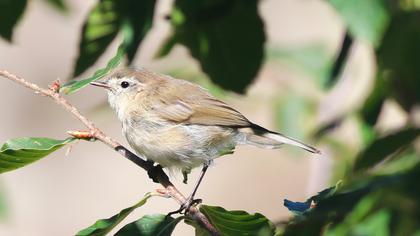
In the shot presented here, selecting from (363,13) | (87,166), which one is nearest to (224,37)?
(363,13)

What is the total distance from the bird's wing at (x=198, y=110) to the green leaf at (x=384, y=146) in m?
1.67

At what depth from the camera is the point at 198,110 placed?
3881 mm

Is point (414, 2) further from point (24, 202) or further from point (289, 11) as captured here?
point (24, 202)

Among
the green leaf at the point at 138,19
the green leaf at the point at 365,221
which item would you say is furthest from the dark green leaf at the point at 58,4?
the green leaf at the point at 365,221

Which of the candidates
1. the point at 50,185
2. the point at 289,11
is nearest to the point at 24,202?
the point at 50,185

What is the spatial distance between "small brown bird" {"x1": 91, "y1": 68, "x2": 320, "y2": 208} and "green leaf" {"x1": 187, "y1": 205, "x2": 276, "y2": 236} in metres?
1.22

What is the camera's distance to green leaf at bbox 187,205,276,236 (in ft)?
7.25

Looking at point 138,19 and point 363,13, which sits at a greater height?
point 363,13

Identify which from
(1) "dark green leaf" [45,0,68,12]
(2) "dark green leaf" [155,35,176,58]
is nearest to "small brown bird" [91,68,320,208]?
(1) "dark green leaf" [45,0,68,12]

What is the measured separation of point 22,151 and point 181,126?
5.15ft

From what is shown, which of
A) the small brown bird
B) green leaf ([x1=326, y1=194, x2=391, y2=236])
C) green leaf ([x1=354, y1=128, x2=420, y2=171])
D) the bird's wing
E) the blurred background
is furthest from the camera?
the blurred background

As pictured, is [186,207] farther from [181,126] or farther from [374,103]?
[181,126]

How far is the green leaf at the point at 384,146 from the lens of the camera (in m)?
1.78

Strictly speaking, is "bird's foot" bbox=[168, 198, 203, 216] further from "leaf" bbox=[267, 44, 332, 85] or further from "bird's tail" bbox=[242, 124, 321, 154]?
"leaf" bbox=[267, 44, 332, 85]
